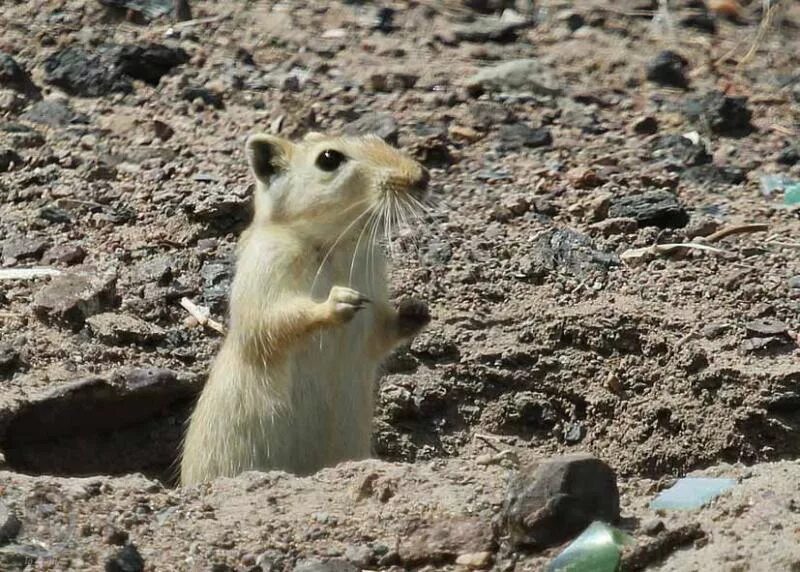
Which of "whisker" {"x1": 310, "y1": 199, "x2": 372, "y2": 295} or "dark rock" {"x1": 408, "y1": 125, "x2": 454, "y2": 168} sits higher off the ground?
"whisker" {"x1": 310, "y1": 199, "x2": 372, "y2": 295}

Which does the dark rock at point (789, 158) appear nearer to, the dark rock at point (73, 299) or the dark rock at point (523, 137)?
the dark rock at point (523, 137)

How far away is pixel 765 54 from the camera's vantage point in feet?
35.6

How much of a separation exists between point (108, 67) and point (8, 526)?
5181mm

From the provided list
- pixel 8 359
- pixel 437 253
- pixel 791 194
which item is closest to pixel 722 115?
pixel 791 194

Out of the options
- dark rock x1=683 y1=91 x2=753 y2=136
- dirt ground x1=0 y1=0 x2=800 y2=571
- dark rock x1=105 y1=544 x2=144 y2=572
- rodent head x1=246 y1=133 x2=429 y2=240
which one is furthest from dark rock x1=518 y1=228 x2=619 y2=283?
dark rock x1=105 y1=544 x2=144 y2=572

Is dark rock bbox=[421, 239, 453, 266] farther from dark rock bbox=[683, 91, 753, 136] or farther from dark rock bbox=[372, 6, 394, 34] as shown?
dark rock bbox=[372, 6, 394, 34]

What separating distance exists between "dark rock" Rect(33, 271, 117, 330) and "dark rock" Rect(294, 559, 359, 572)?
3075 millimetres

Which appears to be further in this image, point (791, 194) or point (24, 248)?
point (791, 194)

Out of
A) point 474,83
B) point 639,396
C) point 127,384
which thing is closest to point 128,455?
point 127,384

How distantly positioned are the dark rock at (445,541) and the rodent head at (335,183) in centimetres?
193

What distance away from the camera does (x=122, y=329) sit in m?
7.38

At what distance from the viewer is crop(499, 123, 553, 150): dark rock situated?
9.09 meters

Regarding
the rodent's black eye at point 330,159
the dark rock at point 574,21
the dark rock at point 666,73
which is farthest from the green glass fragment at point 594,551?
the dark rock at point 574,21

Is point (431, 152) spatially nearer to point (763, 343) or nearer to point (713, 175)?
point (713, 175)
